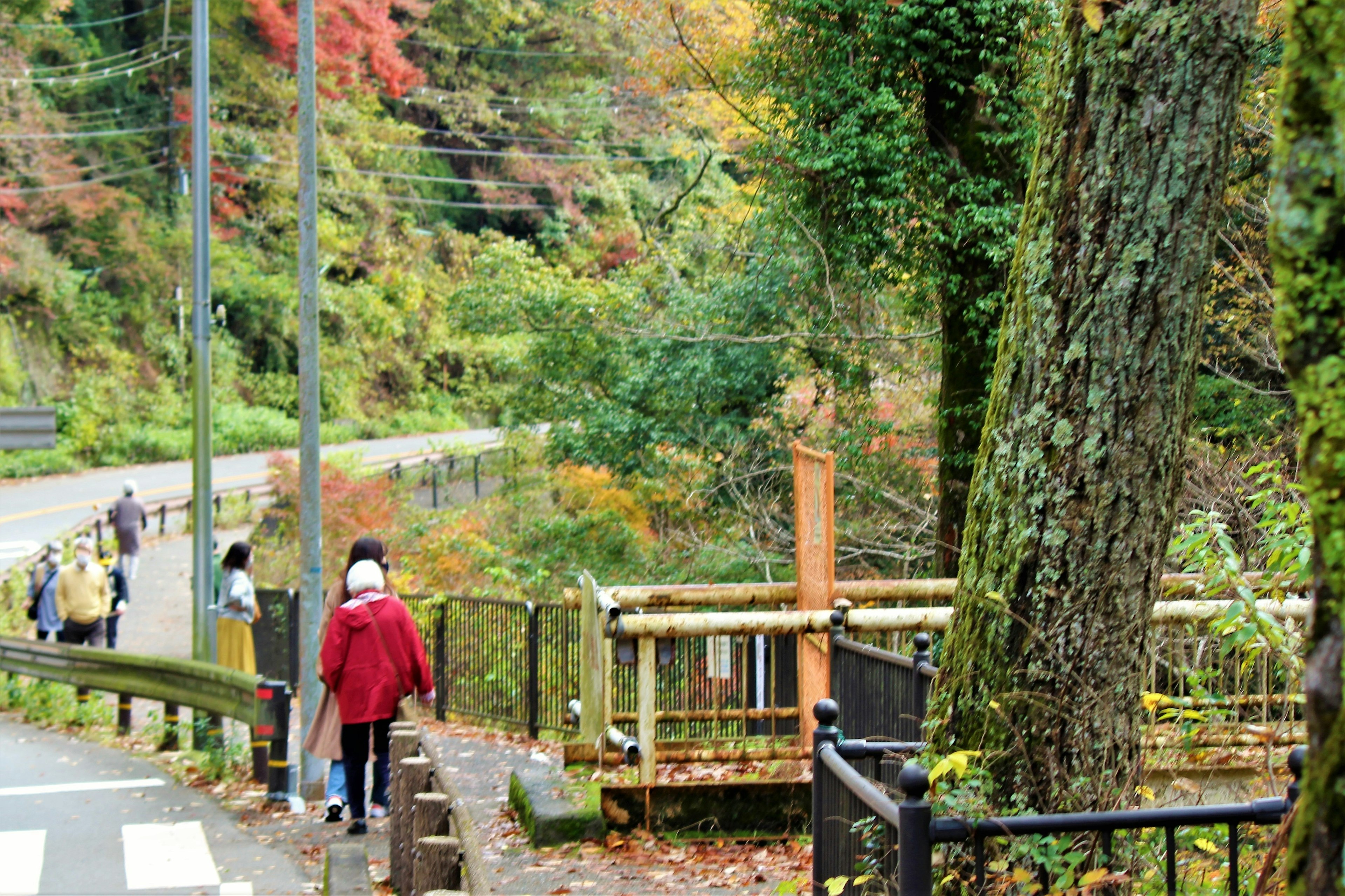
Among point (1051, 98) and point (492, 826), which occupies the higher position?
point (1051, 98)

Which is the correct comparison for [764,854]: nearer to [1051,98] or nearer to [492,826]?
[492,826]

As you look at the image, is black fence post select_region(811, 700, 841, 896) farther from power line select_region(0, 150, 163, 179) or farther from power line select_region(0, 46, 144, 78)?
power line select_region(0, 46, 144, 78)

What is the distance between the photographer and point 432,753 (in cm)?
631

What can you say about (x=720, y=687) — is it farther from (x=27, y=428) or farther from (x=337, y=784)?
(x=27, y=428)

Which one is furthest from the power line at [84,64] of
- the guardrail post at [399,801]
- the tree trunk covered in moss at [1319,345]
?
the tree trunk covered in moss at [1319,345]

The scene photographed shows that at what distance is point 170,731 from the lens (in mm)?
12039

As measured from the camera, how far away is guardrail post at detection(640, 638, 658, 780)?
667 cm

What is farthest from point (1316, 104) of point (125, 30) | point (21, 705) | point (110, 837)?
point (125, 30)

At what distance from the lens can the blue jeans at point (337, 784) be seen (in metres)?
8.22

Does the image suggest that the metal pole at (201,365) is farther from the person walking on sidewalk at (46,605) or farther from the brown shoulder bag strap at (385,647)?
the brown shoulder bag strap at (385,647)

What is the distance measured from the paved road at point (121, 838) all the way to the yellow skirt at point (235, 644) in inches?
62.2

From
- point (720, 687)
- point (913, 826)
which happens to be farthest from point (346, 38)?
point (913, 826)

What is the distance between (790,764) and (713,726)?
70cm

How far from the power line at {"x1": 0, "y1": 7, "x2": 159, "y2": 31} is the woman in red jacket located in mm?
34692
